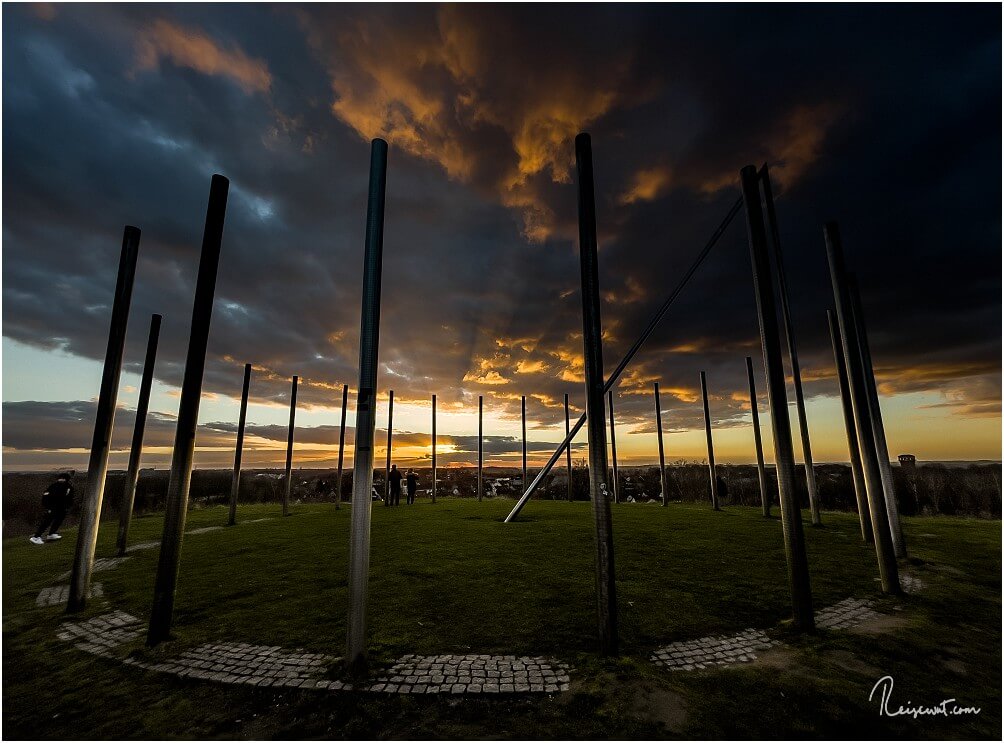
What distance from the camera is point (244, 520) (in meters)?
16.5

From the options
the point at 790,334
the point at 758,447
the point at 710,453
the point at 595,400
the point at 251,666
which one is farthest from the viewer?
the point at 710,453

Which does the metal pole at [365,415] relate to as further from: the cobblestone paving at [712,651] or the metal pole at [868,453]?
the metal pole at [868,453]

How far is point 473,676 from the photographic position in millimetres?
3779

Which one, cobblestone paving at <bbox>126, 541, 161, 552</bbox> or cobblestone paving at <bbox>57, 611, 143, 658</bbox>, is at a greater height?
cobblestone paving at <bbox>57, 611, 143, 658</bbox>

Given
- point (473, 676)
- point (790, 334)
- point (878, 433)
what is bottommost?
point (473, 676)

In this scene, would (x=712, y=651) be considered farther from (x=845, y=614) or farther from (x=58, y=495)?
(x=58, y=495)

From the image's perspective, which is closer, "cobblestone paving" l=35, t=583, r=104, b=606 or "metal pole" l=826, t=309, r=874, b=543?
"cobblestone paving" l=35, t=583, r=104, b=606

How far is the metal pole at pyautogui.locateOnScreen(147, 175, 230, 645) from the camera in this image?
4.81 m

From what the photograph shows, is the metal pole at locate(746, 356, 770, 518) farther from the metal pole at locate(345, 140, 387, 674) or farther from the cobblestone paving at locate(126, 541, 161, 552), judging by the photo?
the cobblestone paving at locate(126, 541, 161, 552)

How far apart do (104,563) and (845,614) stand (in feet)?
45.7

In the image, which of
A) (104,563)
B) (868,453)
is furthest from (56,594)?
(868,453)

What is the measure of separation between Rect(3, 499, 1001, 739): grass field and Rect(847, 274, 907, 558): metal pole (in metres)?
0.67

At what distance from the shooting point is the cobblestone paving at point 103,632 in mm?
4680
